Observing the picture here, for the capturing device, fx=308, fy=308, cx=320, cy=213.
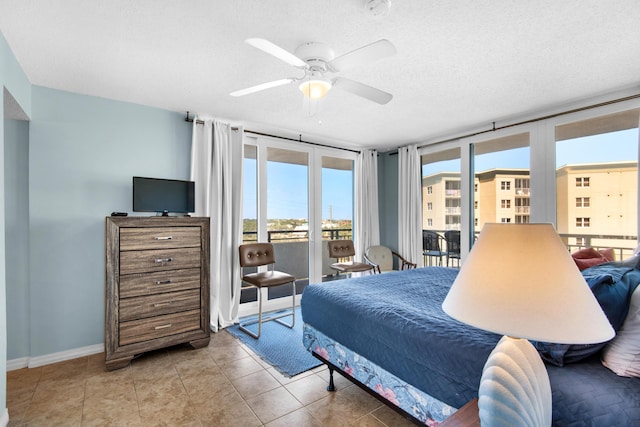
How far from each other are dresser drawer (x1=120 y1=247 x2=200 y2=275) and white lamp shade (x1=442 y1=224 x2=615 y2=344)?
103 inches

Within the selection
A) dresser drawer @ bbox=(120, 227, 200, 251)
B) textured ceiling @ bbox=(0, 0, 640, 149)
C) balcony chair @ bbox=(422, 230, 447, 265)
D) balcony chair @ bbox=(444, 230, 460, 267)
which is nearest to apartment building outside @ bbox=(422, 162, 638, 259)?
balcony chair @ bbox=(444, 230, 460, 267)

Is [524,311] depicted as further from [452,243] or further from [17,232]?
[452,243]

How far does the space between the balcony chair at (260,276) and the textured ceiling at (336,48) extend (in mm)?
1653

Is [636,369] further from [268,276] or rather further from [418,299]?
[268,276]

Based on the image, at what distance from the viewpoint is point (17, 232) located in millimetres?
2684

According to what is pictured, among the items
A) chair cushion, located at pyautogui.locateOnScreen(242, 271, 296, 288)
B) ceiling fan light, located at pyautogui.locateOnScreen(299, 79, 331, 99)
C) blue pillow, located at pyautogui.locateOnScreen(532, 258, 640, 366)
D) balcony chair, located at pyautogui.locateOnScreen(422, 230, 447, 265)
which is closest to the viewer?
blue pillow, located at pyautogui.locateOnScreen(532, 258, 640, 366)

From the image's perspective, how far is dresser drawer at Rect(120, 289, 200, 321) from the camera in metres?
2.65

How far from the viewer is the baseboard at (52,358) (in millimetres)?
2641

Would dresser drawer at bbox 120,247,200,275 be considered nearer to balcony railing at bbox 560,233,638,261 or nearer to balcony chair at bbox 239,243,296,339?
balcony chair at bbox 239,243,296,339

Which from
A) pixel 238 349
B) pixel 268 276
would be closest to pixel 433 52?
pixel 268 276

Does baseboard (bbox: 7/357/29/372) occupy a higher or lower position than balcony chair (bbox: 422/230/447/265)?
lower

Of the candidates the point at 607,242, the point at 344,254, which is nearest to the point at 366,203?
the point at 344,254

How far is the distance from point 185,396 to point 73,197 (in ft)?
6.85

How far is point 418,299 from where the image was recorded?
220 cm
